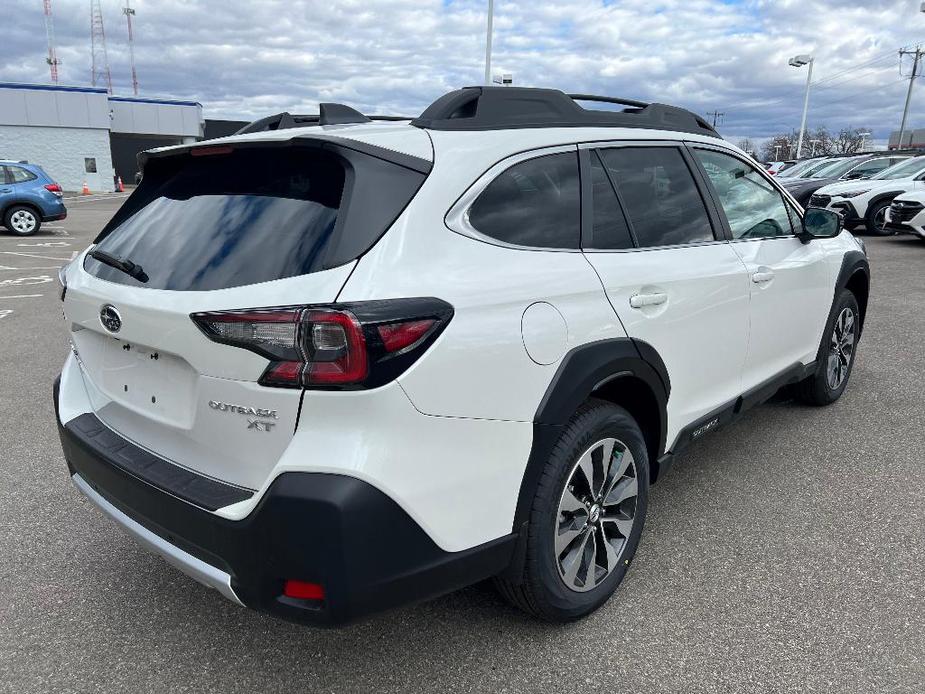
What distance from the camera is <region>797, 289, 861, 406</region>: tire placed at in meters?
4.49

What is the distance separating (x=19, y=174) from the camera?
1596 centimetres

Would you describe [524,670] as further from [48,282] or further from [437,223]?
[48,282]

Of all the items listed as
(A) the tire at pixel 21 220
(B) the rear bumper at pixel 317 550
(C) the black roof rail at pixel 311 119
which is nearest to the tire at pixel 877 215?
(C) the black roof rail at pixel 311 119

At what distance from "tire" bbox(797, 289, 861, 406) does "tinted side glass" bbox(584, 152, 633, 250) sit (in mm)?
2325

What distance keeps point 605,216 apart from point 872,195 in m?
14.3

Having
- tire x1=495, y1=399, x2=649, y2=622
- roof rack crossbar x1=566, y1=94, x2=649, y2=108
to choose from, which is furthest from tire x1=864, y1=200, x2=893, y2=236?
tire x1=495, y1=399, x2=649, y2=622

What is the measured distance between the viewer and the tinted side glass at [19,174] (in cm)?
1588

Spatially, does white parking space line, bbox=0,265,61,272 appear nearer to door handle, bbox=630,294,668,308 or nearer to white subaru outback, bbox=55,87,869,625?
white subaru outback, bbox=55,87,869,625

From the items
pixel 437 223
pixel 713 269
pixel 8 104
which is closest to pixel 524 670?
pixel 437 223

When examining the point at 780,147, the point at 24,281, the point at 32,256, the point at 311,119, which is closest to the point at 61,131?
the point at 32,256

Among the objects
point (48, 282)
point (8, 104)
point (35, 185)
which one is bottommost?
point (48, 282)

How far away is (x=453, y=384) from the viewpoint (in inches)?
77.2

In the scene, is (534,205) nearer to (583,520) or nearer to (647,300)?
(647,300)

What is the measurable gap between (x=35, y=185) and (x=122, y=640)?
1661 centimetres
